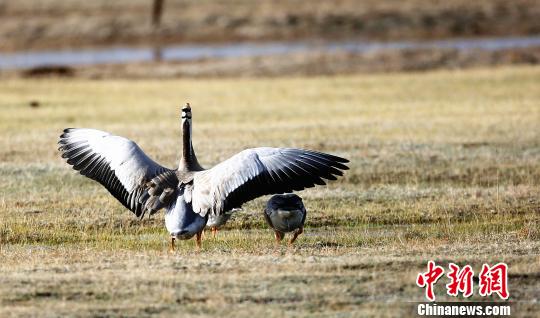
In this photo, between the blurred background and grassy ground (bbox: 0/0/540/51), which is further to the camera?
grassy ground (bbox: 0/0/540/51)

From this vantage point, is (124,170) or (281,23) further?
(281,23)

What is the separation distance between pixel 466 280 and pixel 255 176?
260 cm

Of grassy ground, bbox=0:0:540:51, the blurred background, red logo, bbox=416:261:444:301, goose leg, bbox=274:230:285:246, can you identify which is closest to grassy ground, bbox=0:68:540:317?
red logo, bbox=416:261:444:301

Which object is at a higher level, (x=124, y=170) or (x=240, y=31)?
(x=240, y=31)

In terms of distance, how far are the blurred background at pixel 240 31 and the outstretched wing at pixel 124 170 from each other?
26.3 m

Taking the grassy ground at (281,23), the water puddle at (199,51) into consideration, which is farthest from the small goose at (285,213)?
the grassy ground at (281,23)

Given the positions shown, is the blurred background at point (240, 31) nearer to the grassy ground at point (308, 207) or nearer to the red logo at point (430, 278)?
the grassy ground at point (308, 207)

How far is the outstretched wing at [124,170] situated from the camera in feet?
37.0

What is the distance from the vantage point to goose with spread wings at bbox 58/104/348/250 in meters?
10.7

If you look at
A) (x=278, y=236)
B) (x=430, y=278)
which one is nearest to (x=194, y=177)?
(x=278, y=236)

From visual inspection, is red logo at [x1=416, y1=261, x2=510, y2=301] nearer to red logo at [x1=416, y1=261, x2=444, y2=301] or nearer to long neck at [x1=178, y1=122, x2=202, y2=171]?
red logo at [x1=416, y1=261, x2=444, y2=301]

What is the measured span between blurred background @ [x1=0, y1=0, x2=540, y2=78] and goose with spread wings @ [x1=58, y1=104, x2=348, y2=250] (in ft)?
87.8

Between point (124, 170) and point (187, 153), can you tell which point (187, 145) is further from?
point (124, 170)

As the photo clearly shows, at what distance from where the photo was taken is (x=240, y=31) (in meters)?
52.4
